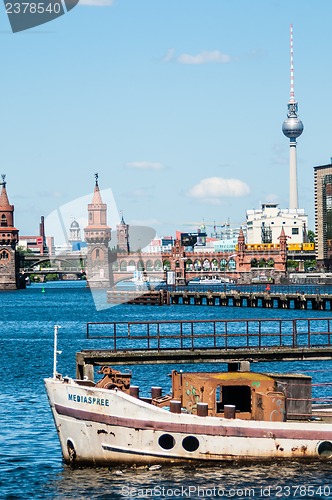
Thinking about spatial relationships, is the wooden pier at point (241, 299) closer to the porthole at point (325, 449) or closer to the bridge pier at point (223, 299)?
the bridge pier at point (223, 299)

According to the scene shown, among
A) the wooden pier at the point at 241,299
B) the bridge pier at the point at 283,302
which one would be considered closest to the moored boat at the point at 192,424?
the wooden pier at the point at 241,299

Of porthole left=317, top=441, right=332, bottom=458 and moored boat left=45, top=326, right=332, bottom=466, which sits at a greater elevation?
moored boat left=45, top=326, right=332, bottom=466

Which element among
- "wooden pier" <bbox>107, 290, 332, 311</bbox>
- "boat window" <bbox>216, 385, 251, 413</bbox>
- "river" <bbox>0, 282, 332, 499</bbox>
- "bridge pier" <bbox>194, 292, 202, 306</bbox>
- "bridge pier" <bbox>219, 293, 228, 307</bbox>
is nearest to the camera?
"river" <bbox>0, 282, 332, 499</bbox>

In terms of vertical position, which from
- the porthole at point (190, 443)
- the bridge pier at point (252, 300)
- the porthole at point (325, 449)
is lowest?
the porthole at point (325, 449)

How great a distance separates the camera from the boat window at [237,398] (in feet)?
135

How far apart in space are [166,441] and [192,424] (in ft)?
3.74

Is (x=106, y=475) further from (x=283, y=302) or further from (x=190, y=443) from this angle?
(x=283, y=302)

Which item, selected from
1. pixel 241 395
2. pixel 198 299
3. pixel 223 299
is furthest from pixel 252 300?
pixel 241 395

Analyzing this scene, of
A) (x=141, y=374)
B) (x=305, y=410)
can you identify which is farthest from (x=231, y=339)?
(x=305, y=410)

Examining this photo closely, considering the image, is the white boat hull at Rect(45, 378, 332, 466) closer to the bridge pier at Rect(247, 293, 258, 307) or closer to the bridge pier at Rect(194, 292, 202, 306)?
the bridge pier at Rect(247, 293, 258, 307)

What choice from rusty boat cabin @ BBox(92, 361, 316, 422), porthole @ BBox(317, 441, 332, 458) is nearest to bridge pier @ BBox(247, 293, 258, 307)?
rusty boat cabin @ BBox(92, 361, 316, 422)

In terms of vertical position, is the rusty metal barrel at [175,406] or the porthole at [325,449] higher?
the rusty metal barrel at [175,406]

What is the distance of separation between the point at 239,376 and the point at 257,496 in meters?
5.61

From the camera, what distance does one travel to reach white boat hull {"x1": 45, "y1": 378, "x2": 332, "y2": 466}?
38938mm
